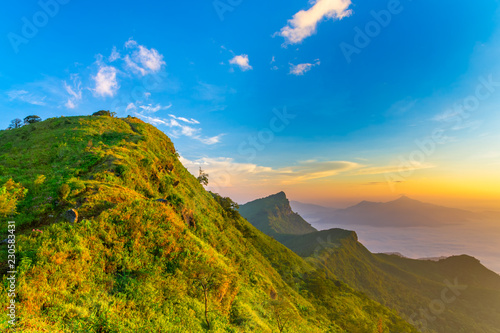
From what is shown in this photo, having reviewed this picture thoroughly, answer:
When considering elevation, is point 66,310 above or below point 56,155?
below

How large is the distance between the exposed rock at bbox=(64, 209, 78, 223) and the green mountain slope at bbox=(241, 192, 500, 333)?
95.1 meters

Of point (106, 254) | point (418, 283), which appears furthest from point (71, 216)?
point (418, 283)

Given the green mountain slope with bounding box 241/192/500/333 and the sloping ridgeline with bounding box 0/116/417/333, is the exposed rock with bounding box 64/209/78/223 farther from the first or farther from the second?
the green mountain slope with bounding box 241/192/500/333

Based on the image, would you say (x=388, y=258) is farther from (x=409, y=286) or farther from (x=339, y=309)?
(x=339, y=309)

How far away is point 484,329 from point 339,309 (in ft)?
394

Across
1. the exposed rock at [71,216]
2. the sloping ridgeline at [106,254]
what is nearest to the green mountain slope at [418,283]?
the sloping ridgeline at [106,254]

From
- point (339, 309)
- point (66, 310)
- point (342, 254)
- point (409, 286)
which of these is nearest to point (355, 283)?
point (342, 254)

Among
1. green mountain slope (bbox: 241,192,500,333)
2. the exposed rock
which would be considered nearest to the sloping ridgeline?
the exposed rock

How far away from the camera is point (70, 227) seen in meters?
10.8

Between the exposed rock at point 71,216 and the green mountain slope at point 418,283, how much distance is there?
3746 inches

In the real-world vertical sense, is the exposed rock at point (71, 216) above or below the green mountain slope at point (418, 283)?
above

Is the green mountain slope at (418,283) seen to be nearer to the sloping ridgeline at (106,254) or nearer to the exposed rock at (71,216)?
the sloping ridgeline at (106,254)

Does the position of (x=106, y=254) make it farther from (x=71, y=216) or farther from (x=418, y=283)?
(x=418, y=283)

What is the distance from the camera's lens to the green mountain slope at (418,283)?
96.7 meters
